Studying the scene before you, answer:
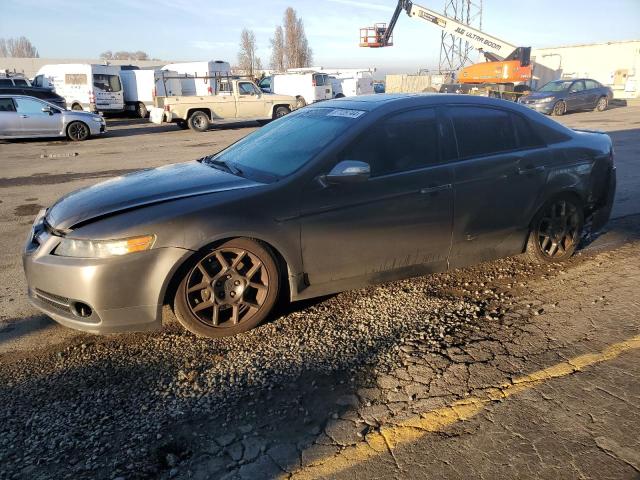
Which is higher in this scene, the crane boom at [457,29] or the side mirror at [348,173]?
the crane boom at [457,29]

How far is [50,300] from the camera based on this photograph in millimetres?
3244

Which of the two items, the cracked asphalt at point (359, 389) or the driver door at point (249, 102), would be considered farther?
the driver door at point (249, 102)

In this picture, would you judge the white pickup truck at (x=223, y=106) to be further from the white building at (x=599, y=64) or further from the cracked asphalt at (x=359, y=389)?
the white building at (x=599, y=64)

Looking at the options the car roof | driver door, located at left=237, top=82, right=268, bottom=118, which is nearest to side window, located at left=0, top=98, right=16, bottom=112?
driver door, located at left=237, top=82, right=268, bottom=118

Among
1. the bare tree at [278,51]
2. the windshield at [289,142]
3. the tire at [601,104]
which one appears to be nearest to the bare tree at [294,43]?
the bare tree at [278,51]

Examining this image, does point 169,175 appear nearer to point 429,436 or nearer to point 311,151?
point 311,151

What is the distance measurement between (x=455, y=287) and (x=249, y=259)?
1821mm

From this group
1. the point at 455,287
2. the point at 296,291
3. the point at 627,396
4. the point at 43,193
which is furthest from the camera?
the point at 43,193

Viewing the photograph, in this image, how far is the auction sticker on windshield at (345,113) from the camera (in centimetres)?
387

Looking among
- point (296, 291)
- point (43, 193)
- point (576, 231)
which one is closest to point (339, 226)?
point (296, 291)

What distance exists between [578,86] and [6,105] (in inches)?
895

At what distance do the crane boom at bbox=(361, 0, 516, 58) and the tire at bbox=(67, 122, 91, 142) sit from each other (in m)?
20.2

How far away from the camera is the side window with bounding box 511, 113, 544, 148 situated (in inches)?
174

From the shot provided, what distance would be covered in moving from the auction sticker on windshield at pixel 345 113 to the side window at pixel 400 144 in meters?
0.20
